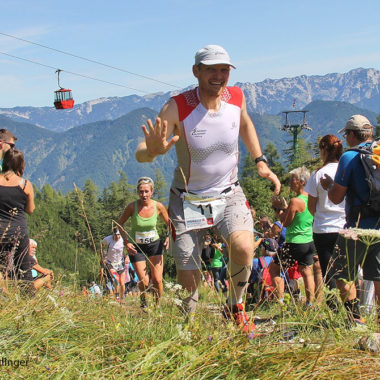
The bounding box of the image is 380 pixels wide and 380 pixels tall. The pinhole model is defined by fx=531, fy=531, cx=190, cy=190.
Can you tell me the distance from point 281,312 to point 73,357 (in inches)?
45.9

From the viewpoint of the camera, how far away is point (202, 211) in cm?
393

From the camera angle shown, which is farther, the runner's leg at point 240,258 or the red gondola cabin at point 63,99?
the red gondola cabin at point 63,99

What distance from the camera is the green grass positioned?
2.21 m

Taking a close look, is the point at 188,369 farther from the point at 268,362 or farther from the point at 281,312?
the point at 281,312

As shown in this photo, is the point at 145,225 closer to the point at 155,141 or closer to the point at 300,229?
the point at 300,229

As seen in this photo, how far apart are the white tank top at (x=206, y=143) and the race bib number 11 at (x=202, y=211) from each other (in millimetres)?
85

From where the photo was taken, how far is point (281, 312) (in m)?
2.94

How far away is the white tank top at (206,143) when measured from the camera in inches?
153

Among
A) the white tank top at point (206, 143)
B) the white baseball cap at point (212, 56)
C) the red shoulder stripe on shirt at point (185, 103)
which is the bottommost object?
the white tank top at point (206, 143)

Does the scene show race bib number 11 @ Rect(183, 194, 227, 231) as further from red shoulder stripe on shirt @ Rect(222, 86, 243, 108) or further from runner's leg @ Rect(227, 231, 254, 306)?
red shoulder stripe on shirt @ Rect(222, 86, 243, 108)

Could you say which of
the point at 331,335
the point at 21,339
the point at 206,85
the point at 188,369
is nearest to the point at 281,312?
the point at 331,335

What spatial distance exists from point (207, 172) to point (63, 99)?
2431cm

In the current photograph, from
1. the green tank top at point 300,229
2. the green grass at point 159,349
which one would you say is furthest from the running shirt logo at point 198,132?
the green tank top at point 300,229

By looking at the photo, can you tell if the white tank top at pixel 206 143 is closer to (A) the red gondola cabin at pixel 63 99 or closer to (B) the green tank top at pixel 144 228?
(B) the green tank top at pixel 144 228
